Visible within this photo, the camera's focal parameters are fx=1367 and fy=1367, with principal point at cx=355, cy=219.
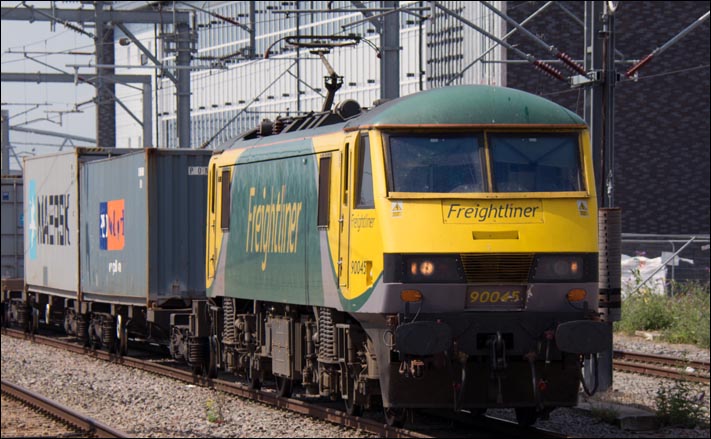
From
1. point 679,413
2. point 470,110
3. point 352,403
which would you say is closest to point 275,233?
point 352,403

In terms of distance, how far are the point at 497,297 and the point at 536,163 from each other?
1279 millimetres

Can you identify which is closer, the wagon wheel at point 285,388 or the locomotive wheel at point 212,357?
the wagon wheel at point 285,388

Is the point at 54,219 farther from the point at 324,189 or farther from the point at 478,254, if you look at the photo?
the point at 478,254

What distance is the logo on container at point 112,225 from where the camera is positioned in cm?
2156

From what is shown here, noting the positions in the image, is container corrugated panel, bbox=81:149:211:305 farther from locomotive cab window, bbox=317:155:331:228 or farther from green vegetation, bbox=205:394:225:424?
locomotive cab window, bbox=317:155:331:228

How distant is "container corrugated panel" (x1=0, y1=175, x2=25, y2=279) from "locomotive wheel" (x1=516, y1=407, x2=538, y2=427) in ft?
60.8

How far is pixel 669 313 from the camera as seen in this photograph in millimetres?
26188

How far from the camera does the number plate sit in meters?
11.7

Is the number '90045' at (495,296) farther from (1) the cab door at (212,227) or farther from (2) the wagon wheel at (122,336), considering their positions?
(2) the wagon wheel at (122,336)

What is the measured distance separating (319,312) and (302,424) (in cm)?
127

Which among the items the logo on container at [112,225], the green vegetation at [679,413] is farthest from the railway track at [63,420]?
the green vegetation at [679,413]

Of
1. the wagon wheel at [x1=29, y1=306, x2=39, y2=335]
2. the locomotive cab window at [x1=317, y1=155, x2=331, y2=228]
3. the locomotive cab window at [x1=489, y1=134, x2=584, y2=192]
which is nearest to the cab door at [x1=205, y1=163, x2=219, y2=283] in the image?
the locomotive cab window at [x1=317, y1=155, x2=331, y2=228]

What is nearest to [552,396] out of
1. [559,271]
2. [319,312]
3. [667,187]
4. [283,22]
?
[559,271]

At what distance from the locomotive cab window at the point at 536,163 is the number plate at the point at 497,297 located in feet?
Result: 2.87
